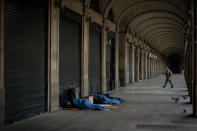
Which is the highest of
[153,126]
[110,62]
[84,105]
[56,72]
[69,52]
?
[69,52]

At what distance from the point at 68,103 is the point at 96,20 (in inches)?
250

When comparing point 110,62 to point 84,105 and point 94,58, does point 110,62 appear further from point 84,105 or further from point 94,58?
point 84,105

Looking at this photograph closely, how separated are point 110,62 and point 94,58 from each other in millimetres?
4077

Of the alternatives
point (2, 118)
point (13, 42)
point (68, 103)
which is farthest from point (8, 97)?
point (68, 103)

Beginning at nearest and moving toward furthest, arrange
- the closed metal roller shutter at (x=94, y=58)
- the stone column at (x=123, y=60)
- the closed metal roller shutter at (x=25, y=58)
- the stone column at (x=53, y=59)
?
1. the closed metal roller shutter at (x=25, y=58)
2. the stone column at (x=53, y=59)
3. the closed metal roller shutter at (x=94, y=58)
4. the stone column at (x=123, y=60)

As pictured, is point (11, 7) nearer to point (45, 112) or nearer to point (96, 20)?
point (45, 112)

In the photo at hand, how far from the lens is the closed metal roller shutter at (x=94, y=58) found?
50.9 ft

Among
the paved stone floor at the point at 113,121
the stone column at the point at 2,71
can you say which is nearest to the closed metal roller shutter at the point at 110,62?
the paved stone floor at the point at 113,121

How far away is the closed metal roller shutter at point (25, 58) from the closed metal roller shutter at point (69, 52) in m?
1.56

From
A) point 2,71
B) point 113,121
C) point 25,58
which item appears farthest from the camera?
point 25,58

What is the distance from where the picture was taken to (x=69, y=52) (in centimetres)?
1248

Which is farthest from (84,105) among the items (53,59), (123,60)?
(123,60)

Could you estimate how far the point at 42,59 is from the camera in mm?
9938

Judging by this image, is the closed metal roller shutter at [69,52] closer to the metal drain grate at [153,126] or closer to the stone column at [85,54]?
the stone column at [85,54]
